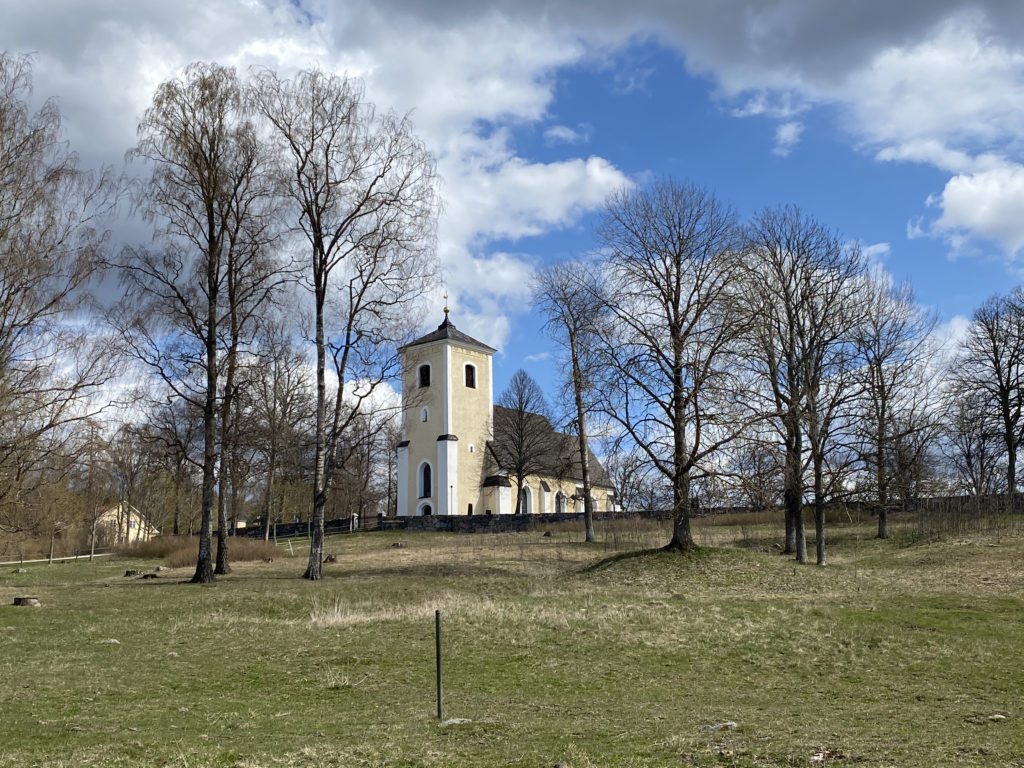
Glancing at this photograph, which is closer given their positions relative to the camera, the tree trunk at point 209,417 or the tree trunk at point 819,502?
the tree trunk at point 209,417

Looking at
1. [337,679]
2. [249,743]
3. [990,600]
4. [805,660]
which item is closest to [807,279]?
[990,600]

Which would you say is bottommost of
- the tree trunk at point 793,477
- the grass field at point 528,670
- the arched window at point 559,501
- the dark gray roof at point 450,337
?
the grass field at point 528,670

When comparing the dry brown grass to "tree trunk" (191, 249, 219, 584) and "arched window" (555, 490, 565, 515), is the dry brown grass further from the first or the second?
"arched window" (555, 490, 565, 515)

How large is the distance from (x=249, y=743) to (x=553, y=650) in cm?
615

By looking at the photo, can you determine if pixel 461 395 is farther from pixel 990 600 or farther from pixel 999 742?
pixel 999 742

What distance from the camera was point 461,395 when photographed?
59562mm

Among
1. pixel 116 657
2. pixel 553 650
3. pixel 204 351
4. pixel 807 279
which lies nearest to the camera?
pixel 116 657

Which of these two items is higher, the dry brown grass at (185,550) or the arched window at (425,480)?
the arched window at (425,480)

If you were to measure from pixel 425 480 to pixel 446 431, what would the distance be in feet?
13.5

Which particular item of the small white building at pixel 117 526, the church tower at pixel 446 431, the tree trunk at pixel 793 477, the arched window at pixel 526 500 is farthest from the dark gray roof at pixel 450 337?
the tree trunk at pixel 793 477

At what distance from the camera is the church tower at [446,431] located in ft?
190

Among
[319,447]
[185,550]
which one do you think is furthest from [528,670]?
[185,550]

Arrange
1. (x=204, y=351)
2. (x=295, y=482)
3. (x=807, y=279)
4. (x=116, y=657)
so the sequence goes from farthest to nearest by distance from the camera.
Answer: (x=295, y=482) < (x=807, y=279) < (x=204, y=351) < (x=116, y=657)

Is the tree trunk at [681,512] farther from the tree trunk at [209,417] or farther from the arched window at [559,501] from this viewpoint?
the arched window at [559,501]
